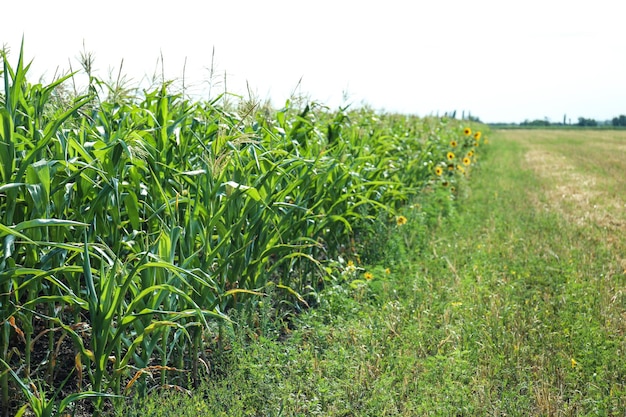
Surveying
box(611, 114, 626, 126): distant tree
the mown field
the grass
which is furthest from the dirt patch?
box(611, 114, 626, 126): distant tree

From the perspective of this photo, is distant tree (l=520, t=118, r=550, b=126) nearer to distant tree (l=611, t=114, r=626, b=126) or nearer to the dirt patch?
distant tree (l=611, t=114, r=626, b=126)

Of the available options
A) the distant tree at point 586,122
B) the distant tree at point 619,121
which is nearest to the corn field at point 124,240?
the distant tree at point 619,121

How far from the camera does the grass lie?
3.09m

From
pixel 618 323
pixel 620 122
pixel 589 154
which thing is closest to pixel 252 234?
pixel 618 323

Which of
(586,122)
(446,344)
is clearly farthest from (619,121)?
(446,344)

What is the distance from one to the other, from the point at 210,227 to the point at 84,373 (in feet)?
3.10

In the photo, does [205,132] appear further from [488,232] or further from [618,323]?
[488,232]

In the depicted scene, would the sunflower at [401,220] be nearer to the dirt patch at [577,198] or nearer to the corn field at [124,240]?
the corn field at [124,240]

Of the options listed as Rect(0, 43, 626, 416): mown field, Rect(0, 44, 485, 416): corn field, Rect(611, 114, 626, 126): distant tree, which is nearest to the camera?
Rect(0, 44, 485, 416): corn field

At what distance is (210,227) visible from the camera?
3.14 m

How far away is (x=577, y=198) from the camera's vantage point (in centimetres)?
956

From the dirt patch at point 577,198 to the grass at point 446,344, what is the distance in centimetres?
171

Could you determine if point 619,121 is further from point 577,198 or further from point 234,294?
point 234,294

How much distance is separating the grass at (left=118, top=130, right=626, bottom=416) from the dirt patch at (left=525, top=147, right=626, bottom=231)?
1712 mm
